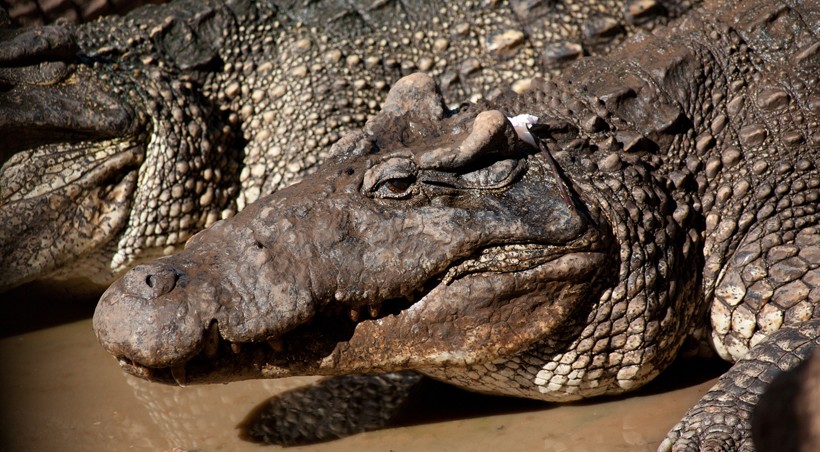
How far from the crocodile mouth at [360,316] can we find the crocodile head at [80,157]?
2.11 m

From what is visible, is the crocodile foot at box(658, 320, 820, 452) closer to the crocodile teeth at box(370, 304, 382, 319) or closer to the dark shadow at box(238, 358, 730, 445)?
the dark shadow at box(238, 358, 730, 445)

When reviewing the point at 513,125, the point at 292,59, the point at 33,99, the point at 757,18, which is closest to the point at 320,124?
the point at 292,59

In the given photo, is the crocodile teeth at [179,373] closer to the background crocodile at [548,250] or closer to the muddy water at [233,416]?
the background crocodile at [548,250]

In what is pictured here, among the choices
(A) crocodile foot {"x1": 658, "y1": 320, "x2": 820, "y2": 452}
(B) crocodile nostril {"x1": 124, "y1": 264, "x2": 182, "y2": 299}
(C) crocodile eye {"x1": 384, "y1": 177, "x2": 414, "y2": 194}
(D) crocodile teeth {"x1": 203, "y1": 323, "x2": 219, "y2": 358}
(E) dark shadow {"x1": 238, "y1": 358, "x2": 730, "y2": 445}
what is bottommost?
(E) dark shadow {"x1": 238, "y1": 358, "x2": 730, "y2": 445}

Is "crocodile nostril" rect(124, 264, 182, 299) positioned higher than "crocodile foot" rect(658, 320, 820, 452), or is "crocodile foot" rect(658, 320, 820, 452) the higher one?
"crocodile nostril" rect(124, 264, 182, 299)

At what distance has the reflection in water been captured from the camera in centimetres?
322

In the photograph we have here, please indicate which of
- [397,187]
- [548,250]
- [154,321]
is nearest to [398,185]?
[397,187]

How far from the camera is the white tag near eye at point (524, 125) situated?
3.19 metres

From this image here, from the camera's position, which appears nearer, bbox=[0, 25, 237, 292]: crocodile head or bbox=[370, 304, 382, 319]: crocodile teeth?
bbox=[370, 304, 382, 319]: crocodile teeth

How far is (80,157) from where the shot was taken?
469 centimetres

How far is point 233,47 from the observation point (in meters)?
5.20

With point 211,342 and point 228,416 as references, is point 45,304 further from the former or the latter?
point 211,342

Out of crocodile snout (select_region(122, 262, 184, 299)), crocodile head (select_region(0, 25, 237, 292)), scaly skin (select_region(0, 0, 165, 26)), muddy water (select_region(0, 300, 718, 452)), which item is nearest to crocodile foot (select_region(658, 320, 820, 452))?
muddy water (select_region(0, 300, 718, 452))

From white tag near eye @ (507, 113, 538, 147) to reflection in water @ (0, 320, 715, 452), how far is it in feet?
3.41
